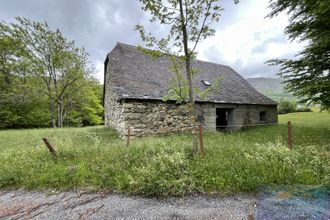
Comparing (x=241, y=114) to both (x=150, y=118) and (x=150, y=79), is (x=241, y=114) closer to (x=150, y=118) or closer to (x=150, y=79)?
(x=150, y=79)

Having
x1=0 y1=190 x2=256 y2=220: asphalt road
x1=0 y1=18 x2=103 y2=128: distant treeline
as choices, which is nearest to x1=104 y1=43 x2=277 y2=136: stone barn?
x1=0 y1=190 x2=256 y2=220: asphalt road

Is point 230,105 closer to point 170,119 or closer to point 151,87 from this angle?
point 170,119

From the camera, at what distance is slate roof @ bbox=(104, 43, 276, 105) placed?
31.4 feet

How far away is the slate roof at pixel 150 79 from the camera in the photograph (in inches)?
377

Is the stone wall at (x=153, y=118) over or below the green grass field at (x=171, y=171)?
over

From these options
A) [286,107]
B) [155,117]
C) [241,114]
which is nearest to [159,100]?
[155,117]

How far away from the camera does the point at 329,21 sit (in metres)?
6.84

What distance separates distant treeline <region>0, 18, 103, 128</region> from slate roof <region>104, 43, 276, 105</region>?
10017 millimetres

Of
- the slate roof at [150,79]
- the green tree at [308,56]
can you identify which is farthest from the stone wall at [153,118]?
the green tree at [308,56]

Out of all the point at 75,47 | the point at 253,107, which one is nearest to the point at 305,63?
the point at 253,107

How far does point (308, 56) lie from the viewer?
774 centimetres

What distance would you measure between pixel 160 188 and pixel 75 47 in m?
21.7

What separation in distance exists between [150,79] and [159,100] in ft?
7.02

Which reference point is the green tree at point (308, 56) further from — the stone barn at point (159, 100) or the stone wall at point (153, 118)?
the stone wall at point (153, 118)
